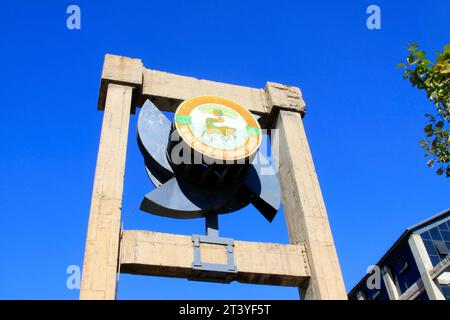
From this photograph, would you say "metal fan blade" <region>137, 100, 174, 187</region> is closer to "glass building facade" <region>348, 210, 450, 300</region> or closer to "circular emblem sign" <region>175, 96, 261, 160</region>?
"circular emblem sign" <region>175, 96, 261, 160</region>

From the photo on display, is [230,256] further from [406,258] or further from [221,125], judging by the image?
[406,258]

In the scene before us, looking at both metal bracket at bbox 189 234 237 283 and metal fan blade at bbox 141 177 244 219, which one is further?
metal fan blade at bbox 141 177 244 219

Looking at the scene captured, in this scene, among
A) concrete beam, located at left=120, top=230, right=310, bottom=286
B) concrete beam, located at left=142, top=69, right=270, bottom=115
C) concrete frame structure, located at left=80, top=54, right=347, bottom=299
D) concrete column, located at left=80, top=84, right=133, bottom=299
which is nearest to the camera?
concrete column, located at left=80, top=84, right=133, bottom=299

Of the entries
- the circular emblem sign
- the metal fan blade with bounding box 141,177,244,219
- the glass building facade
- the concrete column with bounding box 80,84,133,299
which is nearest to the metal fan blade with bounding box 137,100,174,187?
the metal fan blade with bounding box 141,177,244,219

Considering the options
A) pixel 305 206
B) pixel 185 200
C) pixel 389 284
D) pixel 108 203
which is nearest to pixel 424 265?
pixel 389 284

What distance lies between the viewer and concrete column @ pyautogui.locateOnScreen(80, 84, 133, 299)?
6.58m

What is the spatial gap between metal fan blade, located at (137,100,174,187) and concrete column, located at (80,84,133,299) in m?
0.42

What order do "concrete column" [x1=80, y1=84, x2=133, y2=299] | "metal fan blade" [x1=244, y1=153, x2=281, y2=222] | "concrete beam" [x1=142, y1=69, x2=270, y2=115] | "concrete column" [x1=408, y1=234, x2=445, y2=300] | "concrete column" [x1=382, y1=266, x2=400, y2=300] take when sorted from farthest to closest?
"concrete column" [x1=382, y1=266, x2=400, y2=300] → "concrete column" [x1=408, y1=234, x2=445, y2=300] → "concrete beam" [x1=142, y1=69, x2=270, y2=115] → "metal fan blade" [x1=244, y1=153, x2=281, y2=222] → "concrete column" [x1=80, y1=84, x2=133, y2=299]

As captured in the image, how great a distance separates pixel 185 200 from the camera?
8.62 meters

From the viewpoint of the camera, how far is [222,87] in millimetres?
10719

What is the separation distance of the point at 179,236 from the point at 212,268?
0.75 metres

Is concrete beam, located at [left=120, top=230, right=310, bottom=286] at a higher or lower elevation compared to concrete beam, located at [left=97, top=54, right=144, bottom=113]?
lower
